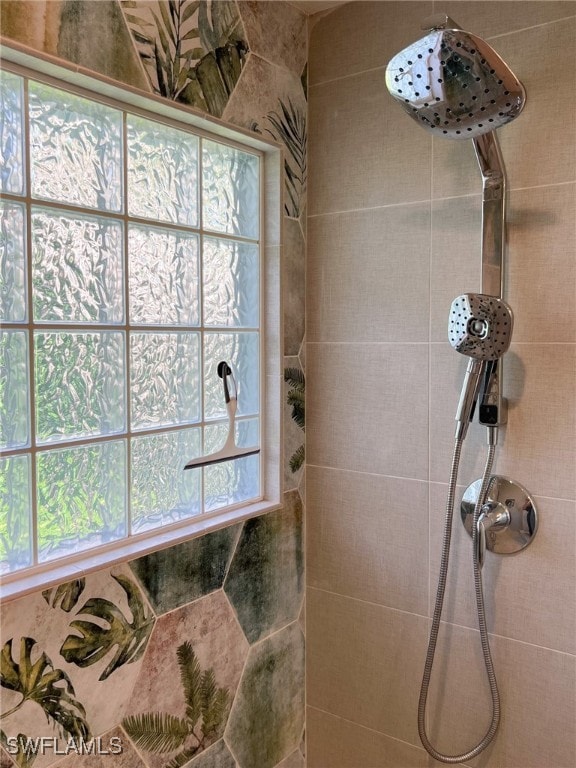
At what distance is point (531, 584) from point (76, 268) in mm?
1156

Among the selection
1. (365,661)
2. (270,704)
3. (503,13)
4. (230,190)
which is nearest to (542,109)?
(503,13)

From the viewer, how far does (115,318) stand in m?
1.26

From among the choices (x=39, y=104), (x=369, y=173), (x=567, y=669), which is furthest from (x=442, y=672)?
(x=39, y=104)

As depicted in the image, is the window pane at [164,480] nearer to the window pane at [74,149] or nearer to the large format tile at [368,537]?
the large format tile at [368,537]

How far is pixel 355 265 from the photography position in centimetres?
159

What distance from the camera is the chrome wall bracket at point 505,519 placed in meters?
1.35

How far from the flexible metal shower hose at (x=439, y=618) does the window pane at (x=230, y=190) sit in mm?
749

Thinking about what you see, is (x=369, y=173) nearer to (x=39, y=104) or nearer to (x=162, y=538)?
(x=39, y=104)

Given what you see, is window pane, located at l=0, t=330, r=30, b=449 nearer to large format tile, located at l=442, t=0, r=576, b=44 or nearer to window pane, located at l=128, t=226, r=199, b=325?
window pane, located at l=128, t=226, r=199, b=325

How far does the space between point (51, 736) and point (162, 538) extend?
1.30 ft

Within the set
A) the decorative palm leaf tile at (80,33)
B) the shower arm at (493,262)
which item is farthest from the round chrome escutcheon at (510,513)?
the decorative palm leaf tile at (80,33)

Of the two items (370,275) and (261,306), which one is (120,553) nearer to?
(261,306)

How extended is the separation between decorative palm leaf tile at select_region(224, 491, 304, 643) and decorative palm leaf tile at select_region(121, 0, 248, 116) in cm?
98

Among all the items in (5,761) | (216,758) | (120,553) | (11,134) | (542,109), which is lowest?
(216,758)
